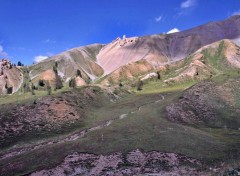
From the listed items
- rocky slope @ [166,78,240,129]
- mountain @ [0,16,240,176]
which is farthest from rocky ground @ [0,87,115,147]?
rocky slope @ [166,78,240,129]

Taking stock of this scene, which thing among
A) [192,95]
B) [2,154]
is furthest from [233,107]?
[2,154]

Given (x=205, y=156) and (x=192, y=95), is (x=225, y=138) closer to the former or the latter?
(x=205, y=156)

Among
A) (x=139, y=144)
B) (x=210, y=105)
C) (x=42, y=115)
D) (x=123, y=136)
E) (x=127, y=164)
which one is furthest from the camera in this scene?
(x=210, y=105)

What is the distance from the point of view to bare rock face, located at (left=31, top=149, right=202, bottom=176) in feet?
157

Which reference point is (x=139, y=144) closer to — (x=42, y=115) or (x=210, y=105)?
(x=42, y=115)

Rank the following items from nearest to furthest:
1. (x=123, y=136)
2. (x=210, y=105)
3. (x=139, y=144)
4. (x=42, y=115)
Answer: (x=139, y=144) → (x=123, y=136) → (x=42, y=115) → (x=210, y=105)

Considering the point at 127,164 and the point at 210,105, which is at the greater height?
the point at 210,105

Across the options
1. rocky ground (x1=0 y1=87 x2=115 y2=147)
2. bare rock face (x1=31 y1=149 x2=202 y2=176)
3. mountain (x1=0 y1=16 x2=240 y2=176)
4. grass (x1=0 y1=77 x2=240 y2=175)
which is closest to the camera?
bare rock face (x1=31 y1=149 x2=202 y2=176)

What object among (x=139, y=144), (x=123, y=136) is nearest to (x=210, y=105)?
(x=123, y=136)

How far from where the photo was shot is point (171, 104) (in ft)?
335

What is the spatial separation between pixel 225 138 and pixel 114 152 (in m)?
28.7

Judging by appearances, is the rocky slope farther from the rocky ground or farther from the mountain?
the rocky ground

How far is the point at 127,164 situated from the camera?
50656 millimetres

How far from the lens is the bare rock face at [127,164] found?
47719mm
